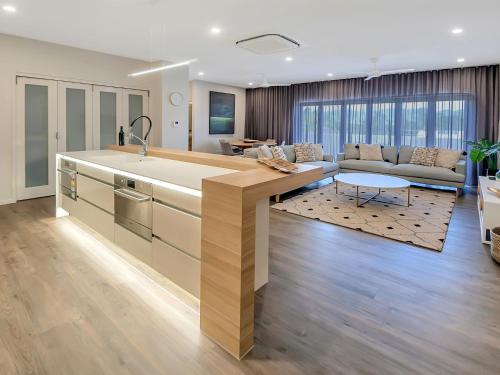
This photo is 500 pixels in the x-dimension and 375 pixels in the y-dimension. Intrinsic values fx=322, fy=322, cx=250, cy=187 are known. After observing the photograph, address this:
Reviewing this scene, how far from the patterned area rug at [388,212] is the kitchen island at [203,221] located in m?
1.97

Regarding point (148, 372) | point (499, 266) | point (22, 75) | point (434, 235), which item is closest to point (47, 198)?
point (22, 75)

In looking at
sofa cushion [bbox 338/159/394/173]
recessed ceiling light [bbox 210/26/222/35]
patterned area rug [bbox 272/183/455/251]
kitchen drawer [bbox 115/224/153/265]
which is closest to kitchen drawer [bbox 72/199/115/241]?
kitchen drawer [bbox 115/224/153/265]

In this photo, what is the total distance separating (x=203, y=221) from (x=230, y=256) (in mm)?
267

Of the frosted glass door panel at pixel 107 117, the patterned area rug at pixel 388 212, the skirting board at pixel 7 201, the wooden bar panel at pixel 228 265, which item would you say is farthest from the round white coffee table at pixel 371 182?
the skirting board at pixel 7 201

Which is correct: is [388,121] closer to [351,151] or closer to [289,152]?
[351,151]

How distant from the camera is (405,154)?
23.1 feet

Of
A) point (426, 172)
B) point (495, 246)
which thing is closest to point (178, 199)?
point (495, 246)

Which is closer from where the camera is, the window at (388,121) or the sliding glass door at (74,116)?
the sliding glass door at (74,116)

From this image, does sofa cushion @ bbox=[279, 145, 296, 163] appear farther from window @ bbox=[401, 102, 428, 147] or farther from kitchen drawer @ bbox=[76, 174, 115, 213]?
kitchen drawer @ bbox=[76, 174, 115, 213]

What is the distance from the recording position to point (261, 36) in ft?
14.3

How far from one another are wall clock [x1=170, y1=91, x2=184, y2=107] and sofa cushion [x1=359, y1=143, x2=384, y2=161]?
13.8 feet

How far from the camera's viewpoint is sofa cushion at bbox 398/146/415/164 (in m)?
7.00

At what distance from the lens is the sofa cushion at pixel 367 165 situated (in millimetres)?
6738

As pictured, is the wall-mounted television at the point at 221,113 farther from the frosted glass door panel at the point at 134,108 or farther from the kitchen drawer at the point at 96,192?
the kitchen drawer at the point at 96,192
